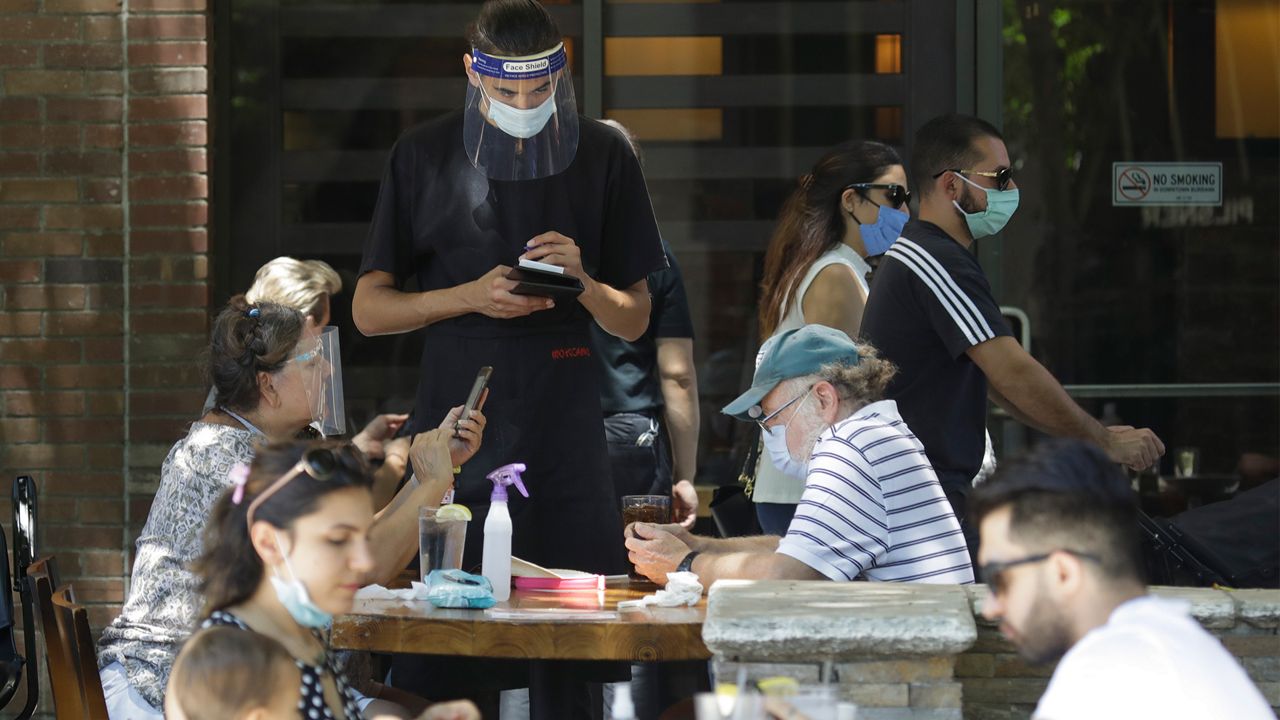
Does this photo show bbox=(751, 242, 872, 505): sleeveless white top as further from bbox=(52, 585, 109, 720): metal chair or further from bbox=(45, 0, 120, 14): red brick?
bbox=(45, 0, 120, 14): red brick

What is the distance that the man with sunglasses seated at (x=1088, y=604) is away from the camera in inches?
77.0

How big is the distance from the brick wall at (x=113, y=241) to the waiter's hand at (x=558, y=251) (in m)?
1.95

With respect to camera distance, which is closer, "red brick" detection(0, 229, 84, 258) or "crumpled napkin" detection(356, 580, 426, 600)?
"crumpled napkin" detection(356, 580, 426, 600)

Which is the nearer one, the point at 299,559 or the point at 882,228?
the point at 299,559

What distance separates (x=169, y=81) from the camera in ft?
17.6

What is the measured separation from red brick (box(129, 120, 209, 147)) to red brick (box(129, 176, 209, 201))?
0.40ft

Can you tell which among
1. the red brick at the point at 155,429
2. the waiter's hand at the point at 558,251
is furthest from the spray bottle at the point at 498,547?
the red brick at the point at 155,429

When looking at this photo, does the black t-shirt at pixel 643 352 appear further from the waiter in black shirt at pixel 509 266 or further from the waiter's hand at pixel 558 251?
the waiter's hand at pixel 558 251

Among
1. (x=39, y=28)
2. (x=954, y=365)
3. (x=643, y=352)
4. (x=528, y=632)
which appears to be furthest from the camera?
(x=39, y=28)

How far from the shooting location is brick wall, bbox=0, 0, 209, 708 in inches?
211

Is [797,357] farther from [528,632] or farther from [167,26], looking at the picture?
[167,26]

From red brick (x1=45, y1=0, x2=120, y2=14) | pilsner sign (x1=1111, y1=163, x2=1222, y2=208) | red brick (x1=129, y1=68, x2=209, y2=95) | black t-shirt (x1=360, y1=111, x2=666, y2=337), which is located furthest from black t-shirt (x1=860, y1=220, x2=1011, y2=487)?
red brick (x1=45, y1=0, x2=120, y2=14)

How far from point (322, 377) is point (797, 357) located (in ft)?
3.77

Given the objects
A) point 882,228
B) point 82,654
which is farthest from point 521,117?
point 82,654
